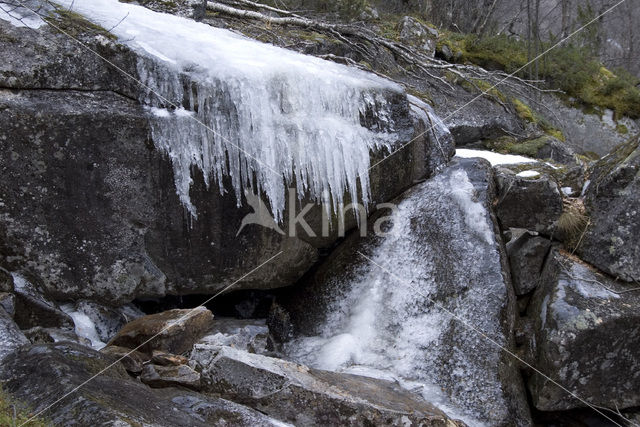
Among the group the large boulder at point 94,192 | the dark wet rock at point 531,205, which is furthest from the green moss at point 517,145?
the large boulder at point 94,192

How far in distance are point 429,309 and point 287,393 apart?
2074mm

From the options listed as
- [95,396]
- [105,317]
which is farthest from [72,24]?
[95,396]

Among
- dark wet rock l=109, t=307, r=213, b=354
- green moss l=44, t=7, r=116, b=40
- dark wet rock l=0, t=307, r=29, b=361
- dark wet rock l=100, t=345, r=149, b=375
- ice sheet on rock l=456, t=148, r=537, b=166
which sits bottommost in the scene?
dark wet rock l=109, t=307, r=213, b=354

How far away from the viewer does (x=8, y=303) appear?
3.65 metres

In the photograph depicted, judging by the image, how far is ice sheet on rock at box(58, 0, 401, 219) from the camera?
450cm

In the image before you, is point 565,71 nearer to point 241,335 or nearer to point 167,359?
point 241,335

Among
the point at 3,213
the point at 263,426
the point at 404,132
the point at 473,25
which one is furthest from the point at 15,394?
the point at 473,25

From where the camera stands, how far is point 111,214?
437cm

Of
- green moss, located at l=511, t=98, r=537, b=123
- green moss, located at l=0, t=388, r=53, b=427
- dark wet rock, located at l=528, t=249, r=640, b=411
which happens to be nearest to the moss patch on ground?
green moss, located at l=511, t=98, r=537, b=123

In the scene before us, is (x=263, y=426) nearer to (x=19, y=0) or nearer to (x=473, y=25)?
(x=19, y=0)

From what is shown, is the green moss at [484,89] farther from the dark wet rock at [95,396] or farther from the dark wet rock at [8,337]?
the dark wet rock at [8,337]

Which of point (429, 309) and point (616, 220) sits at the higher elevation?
point (616, 220)

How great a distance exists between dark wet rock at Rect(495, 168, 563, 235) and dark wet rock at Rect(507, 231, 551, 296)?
0.12 m

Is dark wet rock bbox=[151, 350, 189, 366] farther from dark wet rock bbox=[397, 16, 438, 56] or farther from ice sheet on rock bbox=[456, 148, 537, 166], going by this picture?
dark wet rock bbox=[397, 16, 438, 56]
